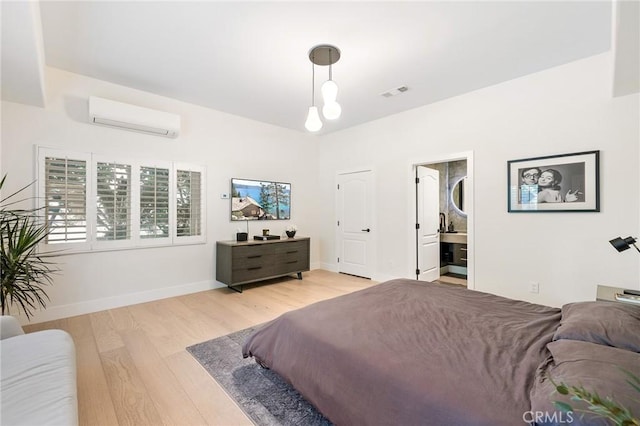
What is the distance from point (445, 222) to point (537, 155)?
260 cm

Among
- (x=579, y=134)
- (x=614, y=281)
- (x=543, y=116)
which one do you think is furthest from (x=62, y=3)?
(x=614, y=281)

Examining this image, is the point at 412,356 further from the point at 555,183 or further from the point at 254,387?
the point at 555,183

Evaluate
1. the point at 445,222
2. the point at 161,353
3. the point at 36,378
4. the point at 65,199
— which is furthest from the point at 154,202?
the point at 445,222

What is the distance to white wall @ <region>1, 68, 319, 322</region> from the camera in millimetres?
3045

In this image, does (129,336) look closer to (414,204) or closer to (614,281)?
(414,204)

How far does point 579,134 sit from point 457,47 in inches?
64.8

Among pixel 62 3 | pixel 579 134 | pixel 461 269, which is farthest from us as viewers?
pixel 461 269

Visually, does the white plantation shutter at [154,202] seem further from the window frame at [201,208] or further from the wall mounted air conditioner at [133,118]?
the wall mounted air conditioner at [133,118]

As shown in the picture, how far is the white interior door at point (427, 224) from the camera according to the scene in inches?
177

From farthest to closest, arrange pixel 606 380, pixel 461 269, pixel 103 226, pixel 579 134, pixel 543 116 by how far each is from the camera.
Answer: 1. pixel 461 269
2. pixel 103 226
3. pixel 543 116
4. pixel 579 134
5. pixel 606 380

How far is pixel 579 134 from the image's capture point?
117 inches

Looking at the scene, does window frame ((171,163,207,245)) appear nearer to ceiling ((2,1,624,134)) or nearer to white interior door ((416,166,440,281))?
ceiling ((2,1,624,134))

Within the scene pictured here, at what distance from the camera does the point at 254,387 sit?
1.95m

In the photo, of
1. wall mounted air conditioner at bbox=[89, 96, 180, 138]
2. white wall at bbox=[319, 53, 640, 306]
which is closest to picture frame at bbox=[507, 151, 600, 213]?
white wall at bbox=[319, 53, 640, 306]
